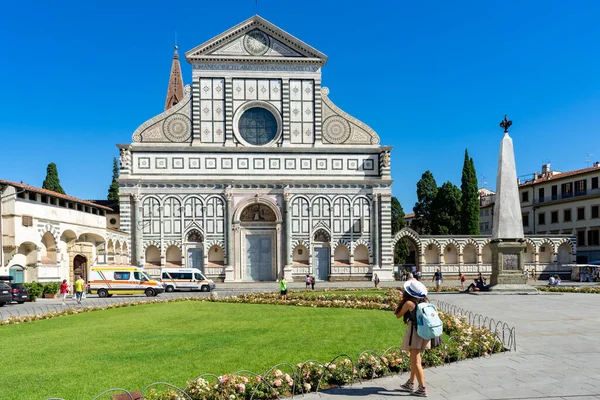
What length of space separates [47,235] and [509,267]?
95.3 feet

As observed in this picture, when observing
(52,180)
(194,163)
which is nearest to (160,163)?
(194,163)

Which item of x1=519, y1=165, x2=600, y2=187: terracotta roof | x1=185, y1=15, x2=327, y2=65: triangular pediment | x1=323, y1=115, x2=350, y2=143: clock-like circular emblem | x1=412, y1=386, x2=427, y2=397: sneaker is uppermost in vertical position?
x1=185, y1=15, x2=327, y2=65: triangular pediment

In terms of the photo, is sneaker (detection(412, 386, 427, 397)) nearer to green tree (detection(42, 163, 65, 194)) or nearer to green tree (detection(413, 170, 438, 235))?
green tree (detection(413, 170, 438, 235))

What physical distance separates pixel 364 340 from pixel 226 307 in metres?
11.5

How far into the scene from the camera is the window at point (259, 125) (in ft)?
160

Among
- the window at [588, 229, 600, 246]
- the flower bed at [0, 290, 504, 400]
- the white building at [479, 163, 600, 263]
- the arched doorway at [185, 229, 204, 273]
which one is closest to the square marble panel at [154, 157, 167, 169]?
the arched doorway at [185, 229, 204, 273]

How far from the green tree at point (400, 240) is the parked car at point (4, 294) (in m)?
47.9

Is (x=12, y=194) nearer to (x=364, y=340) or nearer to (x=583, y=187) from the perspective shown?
(x=364, y=340)

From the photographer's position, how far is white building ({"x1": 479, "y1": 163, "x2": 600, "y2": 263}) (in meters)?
54.2

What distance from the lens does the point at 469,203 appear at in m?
60.2

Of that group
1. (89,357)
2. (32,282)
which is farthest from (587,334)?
(32,282)

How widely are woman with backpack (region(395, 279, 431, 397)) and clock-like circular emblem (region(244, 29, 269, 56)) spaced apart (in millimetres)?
42768

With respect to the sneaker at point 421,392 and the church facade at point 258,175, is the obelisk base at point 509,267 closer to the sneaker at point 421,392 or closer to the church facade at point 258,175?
the church facade at point 258,175

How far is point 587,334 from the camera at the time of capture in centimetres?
1465
